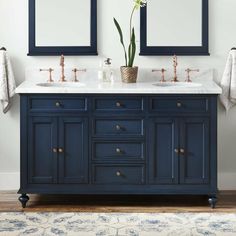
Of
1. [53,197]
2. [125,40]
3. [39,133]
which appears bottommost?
[53,197]

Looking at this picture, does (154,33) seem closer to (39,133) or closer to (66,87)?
(66,87)

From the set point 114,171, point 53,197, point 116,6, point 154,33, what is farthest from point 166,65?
point 53,197

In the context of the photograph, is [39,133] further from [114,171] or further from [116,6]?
[116,6]

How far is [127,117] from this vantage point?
4.68 meters

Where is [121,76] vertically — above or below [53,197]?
above

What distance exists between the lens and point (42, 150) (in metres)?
4.72

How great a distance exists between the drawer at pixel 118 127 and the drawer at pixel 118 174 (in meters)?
0.23

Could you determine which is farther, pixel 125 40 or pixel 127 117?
pixel 125 40

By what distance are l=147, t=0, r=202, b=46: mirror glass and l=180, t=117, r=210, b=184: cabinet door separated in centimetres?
72

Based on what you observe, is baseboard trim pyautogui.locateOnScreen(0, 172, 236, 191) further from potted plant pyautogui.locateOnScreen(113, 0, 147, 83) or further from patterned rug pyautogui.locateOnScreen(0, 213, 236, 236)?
potted plant pyautogui.locateOnScreen(113, 0, 147, 83)

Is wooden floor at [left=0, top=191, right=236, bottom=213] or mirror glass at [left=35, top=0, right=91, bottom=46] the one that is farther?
mirror glass at [left=35, top=0, right=91, bottom=46]

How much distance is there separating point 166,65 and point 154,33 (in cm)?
25

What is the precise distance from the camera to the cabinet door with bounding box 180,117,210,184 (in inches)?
185

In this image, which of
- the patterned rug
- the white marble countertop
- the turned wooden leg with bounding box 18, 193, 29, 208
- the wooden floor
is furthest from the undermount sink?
the turned wooden leg with bounding box 18, 193, 29, 208
